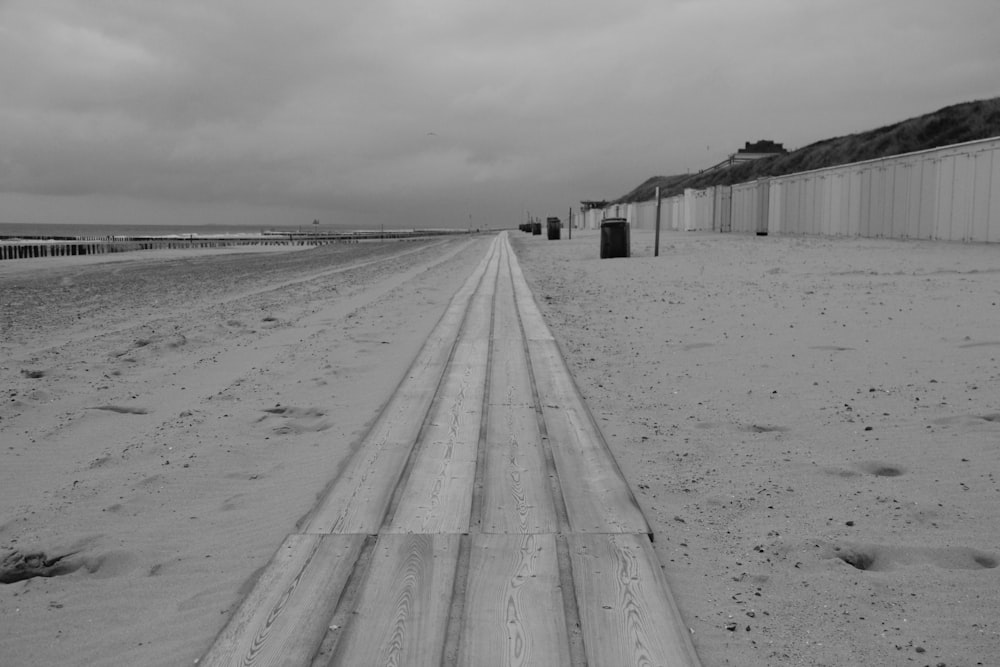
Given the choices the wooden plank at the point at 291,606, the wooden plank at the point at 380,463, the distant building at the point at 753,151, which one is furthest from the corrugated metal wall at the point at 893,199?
the distant building at the point at 753,151

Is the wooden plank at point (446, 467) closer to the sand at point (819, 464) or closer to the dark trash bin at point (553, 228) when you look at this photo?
the sand at point (819, 464)

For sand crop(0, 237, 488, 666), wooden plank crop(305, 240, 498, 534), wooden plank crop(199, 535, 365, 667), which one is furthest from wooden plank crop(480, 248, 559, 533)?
sand crop(0, 237, 488, 666)

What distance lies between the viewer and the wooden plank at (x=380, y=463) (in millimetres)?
4275

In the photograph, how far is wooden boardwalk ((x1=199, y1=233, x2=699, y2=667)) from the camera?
10.1 feet

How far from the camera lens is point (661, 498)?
4668mm

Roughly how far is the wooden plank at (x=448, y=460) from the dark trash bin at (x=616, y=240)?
61.7 feet

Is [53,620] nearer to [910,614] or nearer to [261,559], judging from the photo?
[261,559]

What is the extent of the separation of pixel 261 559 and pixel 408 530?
744mm

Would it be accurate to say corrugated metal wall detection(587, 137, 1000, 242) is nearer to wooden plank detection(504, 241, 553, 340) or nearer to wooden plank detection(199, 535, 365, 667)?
wooden plank detection(504, 241, 553, 340)

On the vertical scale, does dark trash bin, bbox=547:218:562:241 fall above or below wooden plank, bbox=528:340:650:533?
above

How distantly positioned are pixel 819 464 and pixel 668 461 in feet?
3.16

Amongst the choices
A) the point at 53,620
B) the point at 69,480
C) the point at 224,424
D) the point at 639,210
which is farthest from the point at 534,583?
the point at 639,210

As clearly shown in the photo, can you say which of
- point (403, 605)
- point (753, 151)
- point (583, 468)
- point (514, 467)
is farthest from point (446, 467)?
point (753, 151)

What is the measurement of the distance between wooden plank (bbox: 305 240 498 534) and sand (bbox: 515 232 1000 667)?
4.96ft
